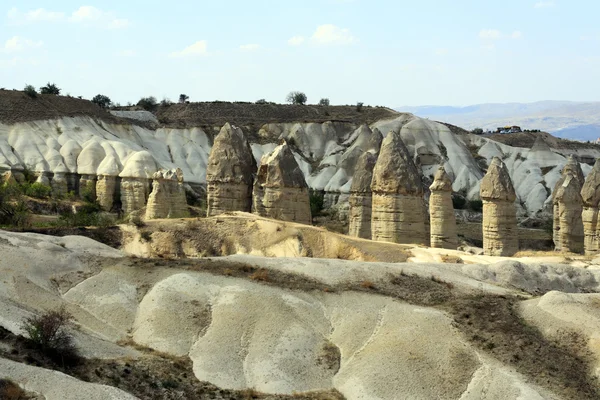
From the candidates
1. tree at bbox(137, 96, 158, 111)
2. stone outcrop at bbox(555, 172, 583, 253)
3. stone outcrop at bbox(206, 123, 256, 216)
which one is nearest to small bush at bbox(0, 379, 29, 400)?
stone outcrop at bbox(206, 123, 256, 216)

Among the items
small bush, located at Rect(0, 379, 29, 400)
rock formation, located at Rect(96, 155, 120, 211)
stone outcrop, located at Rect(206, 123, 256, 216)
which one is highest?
stone outcrop, located at Rect(206, 123, 256, 216)

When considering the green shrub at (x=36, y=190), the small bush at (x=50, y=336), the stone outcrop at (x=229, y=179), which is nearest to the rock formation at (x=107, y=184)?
the green shrub at (x=36, y=190)

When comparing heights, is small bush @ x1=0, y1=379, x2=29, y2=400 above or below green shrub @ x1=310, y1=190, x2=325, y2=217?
above

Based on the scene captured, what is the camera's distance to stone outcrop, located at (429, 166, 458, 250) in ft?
101

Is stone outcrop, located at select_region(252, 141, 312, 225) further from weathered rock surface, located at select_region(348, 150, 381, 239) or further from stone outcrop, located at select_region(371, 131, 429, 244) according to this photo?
weathered rock surface, located at select_region(348, 150, 381, 239)

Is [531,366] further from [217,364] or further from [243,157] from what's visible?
[243,157]

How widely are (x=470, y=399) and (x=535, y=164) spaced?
2502 inches

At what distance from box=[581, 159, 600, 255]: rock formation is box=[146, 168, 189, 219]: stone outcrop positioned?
1673 cm

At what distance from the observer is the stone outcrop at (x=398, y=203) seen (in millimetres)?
30219

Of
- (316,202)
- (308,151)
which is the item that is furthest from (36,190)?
(308,151)

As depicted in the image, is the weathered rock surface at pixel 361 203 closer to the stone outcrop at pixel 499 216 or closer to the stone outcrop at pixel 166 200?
the stone outcrop at pixel 499 216

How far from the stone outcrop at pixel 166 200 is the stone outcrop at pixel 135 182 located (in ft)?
45.0

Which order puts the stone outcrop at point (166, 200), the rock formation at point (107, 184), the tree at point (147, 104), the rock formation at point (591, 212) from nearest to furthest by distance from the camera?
the rock formation at point (591, 212)
the stone outcrop at point (166, 200)
the rock formation at point (107, 184)
the tree at point (147, 104)

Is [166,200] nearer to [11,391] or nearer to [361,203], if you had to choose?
[361,203]
